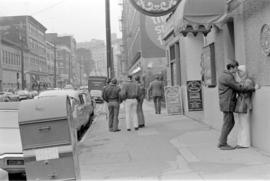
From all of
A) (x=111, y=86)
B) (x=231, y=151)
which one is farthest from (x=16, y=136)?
(x=111, y=86)

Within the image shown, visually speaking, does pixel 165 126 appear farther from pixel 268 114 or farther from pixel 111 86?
pixel 268 114

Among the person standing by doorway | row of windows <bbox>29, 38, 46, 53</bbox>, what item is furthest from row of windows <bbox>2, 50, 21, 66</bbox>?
the person standing by doorway

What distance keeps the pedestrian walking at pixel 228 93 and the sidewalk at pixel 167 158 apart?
0.46 metres

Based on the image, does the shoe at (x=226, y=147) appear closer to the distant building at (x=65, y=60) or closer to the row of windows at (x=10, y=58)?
the row of windows at (x=10, y=58)

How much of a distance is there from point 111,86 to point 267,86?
7.10 meters

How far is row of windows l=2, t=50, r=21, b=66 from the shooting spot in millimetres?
82281

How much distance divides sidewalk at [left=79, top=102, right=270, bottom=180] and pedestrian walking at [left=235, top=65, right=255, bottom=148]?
0.29 meters

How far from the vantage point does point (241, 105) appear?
977 centimetres

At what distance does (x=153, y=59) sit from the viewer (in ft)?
141

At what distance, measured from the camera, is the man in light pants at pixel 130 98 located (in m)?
14.9

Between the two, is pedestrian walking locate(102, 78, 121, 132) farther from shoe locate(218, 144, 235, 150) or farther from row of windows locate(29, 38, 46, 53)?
row of windows locate(29, 38, 46, 53)

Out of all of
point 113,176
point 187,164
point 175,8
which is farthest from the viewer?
point 175,8

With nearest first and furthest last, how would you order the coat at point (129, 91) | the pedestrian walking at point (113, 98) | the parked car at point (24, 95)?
the coat at point (129, 91), the pedestrian walking at point (113, 98), the parked car at point (24, 95)

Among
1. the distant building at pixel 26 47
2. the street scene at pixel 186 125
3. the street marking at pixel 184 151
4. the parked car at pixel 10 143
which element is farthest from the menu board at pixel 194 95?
the distant building at pixel 26 47
